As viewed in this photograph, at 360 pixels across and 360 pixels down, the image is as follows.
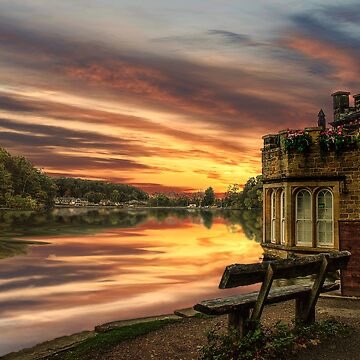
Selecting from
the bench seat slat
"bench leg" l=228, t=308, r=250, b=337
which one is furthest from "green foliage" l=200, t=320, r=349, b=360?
the bench seat slat

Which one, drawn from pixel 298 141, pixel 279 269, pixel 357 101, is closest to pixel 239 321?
pixel 279 269

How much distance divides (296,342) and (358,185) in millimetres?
8688

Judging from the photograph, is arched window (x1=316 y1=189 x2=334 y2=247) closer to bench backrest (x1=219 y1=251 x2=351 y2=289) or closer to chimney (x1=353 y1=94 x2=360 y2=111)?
bench backrest (x1=219 y1=251 x2=351 y2=289)

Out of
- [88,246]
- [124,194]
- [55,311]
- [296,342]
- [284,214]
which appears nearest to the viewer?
[296,342]

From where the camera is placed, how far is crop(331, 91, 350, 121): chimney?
24.5m

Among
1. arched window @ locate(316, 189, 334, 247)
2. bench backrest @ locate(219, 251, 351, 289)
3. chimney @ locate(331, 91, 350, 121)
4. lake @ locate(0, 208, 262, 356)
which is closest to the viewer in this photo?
bench backrest @ locate(219, 251, 351, 289)

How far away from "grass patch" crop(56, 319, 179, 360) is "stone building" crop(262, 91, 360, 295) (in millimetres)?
7304

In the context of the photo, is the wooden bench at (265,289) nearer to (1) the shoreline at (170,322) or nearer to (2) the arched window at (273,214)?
(1) the shoreline at (170,322)

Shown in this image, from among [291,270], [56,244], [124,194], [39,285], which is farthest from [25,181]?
[124,194]

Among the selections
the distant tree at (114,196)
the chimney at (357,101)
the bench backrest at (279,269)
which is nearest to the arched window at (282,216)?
the bench backrest at (279,269)

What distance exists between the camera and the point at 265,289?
22.6 ft

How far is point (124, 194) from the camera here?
648 feet

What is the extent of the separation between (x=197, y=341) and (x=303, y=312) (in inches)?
75.2

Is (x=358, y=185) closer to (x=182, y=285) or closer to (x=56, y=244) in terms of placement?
(x=182, y=285)
